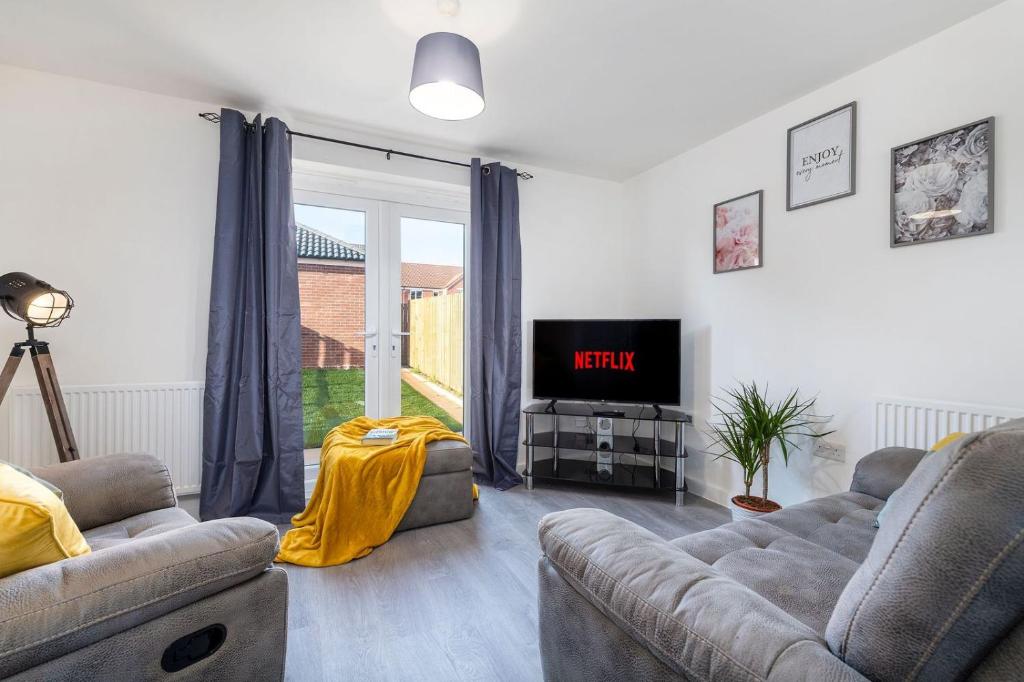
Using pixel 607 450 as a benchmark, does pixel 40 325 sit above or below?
above

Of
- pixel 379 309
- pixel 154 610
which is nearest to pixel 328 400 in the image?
pixel 379 309

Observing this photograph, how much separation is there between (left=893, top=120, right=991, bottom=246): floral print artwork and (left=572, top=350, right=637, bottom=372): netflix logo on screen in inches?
65.6

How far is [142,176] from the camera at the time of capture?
2.69 m

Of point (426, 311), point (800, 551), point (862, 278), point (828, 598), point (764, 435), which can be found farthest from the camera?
point (426, 311)

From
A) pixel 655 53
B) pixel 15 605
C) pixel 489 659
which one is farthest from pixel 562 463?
pixel 15 605

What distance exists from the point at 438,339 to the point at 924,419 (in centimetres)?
298

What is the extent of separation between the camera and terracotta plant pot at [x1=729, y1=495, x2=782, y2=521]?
255cm

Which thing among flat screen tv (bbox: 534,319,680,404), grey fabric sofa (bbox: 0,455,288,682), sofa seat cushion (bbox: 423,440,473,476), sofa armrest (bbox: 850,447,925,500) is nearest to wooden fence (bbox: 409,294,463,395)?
flat screen tv (bbox: 534,319,680,404)

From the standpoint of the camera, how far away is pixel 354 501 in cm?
250

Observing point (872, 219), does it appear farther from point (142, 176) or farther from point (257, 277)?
point (142, 176)

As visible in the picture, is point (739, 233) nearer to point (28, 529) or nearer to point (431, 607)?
point (431, 607)

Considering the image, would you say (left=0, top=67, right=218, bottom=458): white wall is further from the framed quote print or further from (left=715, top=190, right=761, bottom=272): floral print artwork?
the framed quote print

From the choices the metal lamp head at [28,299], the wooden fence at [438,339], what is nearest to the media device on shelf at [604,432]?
the wooden fence at [438,339]

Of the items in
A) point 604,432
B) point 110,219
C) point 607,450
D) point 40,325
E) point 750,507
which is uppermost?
point 110,219
